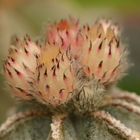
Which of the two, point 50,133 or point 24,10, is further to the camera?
point 24,10

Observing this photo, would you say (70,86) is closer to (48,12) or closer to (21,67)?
(21,67)

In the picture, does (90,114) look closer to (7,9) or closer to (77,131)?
(77,131)

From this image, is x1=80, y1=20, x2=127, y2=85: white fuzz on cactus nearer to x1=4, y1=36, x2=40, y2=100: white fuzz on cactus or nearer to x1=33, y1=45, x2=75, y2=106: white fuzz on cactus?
x1=33, y1=45, x2=75, y2=106: white fuzz on cactus

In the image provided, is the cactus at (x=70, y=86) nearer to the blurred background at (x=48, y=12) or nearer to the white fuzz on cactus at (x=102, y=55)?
the white fuzz on cactus at (x=102, y=55)

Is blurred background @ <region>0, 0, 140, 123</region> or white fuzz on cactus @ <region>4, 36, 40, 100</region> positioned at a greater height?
blurred background @ <region>0, 0, 140, 123</region>

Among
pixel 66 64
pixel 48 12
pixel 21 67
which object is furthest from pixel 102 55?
pixel 48 12

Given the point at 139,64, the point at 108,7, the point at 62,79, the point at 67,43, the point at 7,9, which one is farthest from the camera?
the point at 139,64

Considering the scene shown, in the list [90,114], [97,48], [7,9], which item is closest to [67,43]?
[97,48]

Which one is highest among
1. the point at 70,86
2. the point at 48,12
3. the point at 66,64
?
the point at 48,12

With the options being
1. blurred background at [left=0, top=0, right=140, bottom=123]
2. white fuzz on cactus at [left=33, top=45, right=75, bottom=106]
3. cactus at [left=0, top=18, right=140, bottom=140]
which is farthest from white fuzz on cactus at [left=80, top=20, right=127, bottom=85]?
blurred background at [left=0, top=0, right=140, bottom=123]
